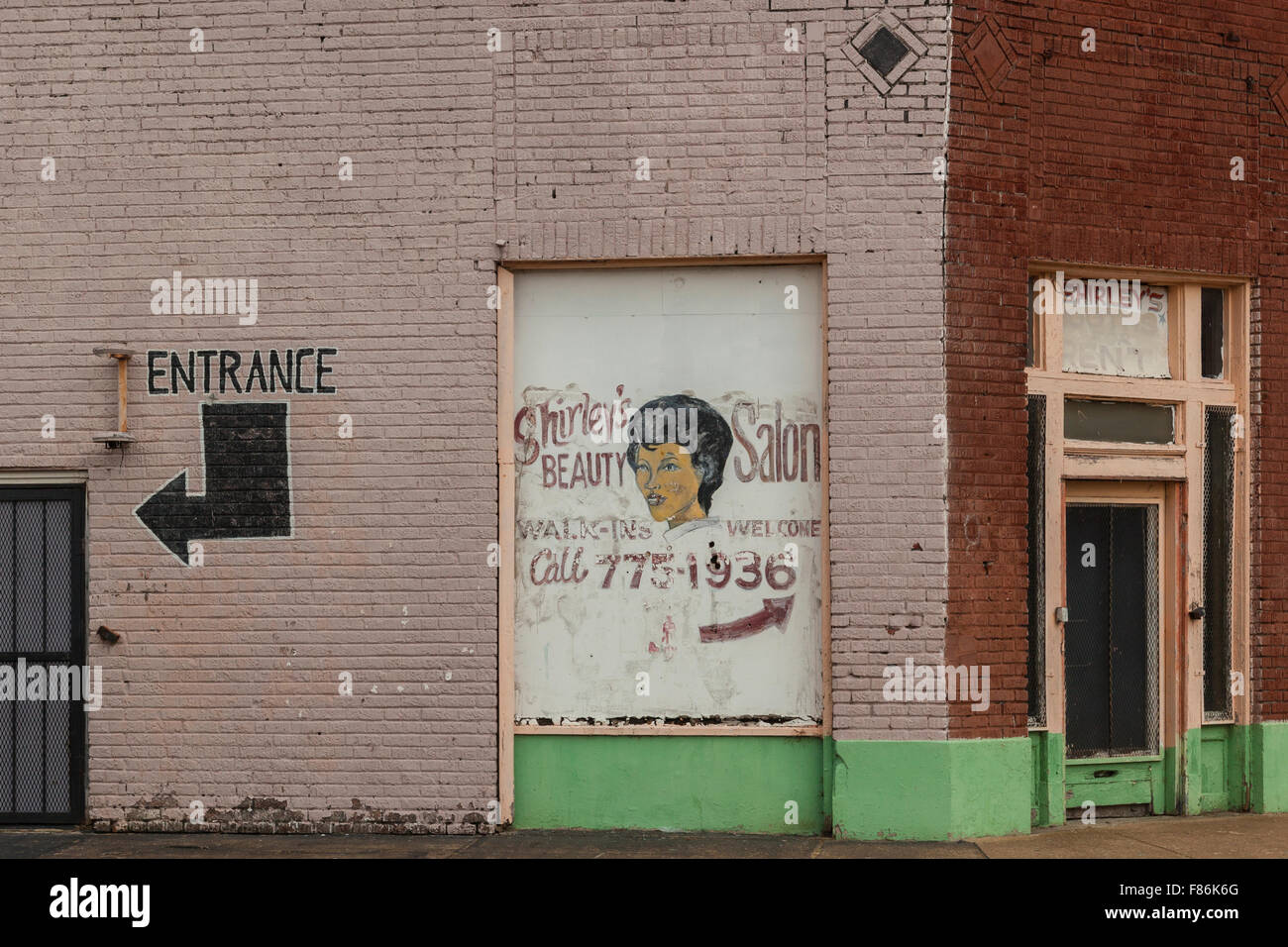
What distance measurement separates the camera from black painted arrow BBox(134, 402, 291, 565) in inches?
329

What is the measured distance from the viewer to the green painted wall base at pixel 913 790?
25.8 ft

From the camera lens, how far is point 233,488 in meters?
8.39

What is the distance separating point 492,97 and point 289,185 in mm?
1425

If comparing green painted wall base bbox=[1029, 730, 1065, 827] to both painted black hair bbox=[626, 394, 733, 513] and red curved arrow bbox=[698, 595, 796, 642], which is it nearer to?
red curved arrow bbox=[698, 595, 796, 642]

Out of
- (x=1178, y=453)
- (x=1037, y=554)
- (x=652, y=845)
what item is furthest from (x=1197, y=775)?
(x=652, y=845)

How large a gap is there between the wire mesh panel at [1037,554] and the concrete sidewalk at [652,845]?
0.94 meters

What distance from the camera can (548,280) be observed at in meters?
8.40

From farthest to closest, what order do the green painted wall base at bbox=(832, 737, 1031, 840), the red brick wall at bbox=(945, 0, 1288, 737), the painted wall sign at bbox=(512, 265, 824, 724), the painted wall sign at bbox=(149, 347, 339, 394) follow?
the painted wall sign at bbox=(149, 347, 339, 394), the painted wall sign at bbox=(512, 265, 824, 724), the red brick wall at bbox=(945, 0, 1288, 737), the green painted wall base at bbox=(832, 737, 1031, 840)

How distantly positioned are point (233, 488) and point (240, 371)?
2.47ft

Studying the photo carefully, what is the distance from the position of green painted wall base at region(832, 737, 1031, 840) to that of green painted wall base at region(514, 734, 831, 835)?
19cm

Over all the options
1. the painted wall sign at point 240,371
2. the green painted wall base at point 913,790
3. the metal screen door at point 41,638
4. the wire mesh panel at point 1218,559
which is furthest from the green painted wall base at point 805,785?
the metal screen door at point 41,638

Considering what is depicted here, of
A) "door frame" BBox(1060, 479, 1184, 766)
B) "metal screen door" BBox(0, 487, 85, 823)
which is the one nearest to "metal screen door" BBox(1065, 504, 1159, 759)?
"door frame" BBox(1060, 479, 1184, 766)

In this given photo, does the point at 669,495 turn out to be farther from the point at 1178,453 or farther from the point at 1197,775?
the point at 1197,775

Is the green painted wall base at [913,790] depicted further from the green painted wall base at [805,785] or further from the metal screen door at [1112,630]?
the metal screen door at [1112,630]
